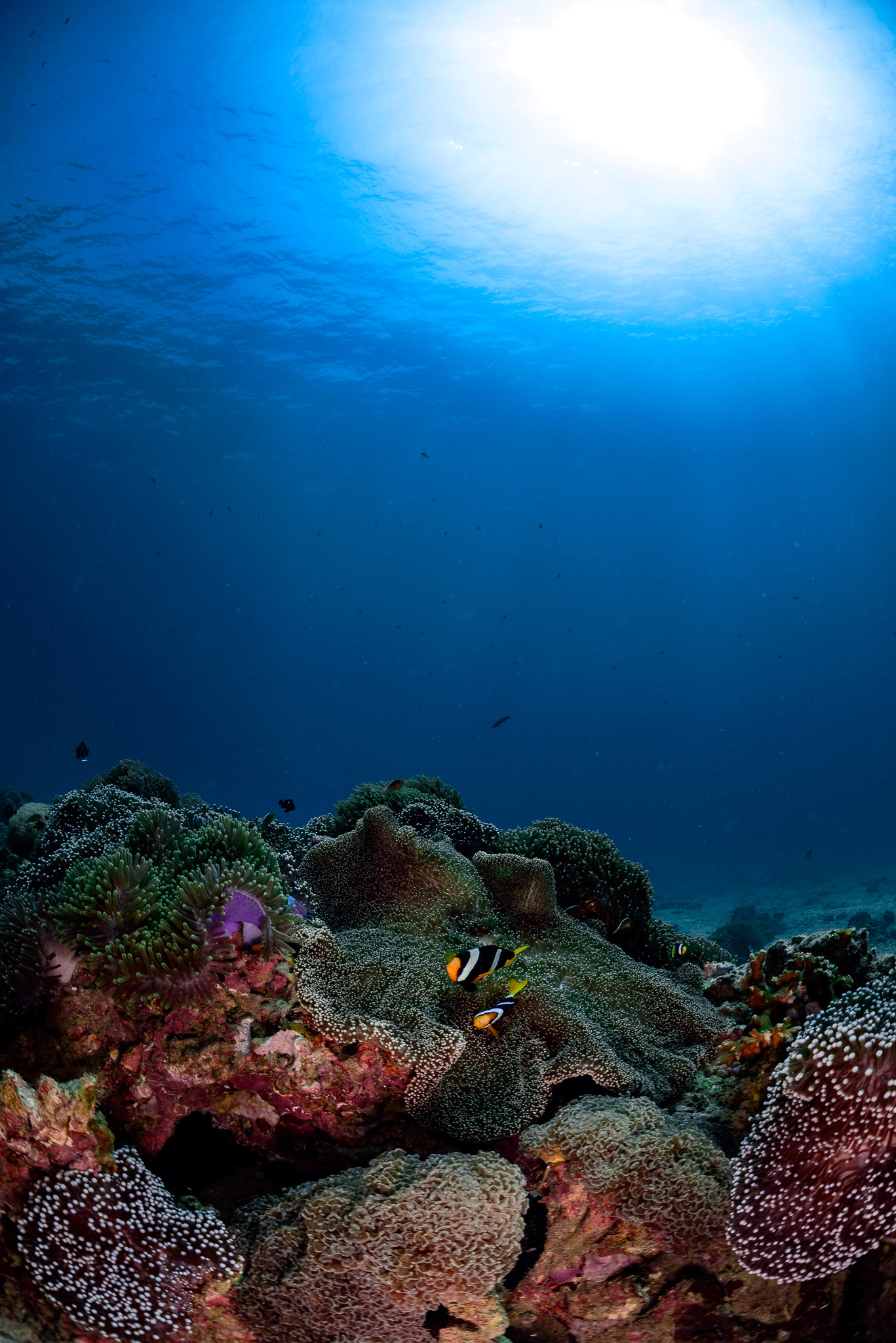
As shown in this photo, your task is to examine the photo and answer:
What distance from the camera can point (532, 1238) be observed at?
2.58 m

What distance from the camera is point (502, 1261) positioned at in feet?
7.38

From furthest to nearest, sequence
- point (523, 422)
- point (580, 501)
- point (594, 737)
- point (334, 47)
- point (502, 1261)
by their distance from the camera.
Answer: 1. point (594, 737)
2. point (580, 501)
3. point (523, 422)
4. point (334, 47)
5. point (502, 1261)

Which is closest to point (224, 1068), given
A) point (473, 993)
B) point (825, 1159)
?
point (473, 993)

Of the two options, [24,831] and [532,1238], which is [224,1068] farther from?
[24,831]

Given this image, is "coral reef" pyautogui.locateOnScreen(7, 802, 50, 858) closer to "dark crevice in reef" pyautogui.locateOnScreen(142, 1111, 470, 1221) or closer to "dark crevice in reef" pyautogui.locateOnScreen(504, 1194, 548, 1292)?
"dark crevice in reef" pyautogui.locateOnScreen(142, 1111, 470, 1221)

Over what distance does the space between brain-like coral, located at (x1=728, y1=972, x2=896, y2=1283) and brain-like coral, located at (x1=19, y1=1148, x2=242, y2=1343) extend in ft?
6.14

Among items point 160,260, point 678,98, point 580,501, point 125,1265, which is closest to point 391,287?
point 160,260

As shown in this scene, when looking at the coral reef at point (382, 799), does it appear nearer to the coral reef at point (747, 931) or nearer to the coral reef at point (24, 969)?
the coral reef at point (24, 969)

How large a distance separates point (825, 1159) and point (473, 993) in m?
1.51

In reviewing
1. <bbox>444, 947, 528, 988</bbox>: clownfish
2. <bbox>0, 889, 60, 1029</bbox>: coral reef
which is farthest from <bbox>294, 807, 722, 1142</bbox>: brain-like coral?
<bbox>0, 889, 60, 1029</bbox>: coral reef

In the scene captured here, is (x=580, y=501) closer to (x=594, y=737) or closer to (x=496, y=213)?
(x=496, y=213)

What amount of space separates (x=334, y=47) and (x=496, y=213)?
7882mm

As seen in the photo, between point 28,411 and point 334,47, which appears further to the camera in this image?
point 28,411

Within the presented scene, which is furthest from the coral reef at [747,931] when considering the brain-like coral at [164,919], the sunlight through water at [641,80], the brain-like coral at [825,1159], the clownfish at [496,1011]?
the sunlight through water at [641,80]
